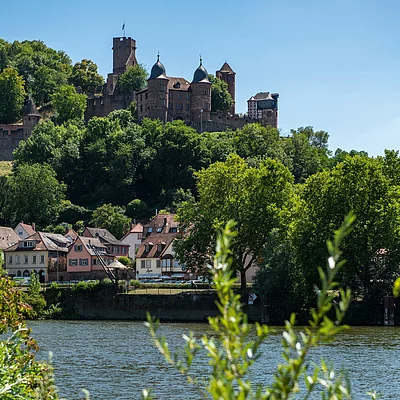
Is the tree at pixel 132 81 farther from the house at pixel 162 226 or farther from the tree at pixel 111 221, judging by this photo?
the house at pixel 162 226

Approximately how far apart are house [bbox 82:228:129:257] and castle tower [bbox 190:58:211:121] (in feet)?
128

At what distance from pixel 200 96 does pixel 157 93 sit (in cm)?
636

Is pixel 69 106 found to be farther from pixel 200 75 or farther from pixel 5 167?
pixel 200 75

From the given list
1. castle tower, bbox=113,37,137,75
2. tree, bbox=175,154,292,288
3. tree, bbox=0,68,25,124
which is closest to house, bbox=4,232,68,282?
tree, bbox=175,154,292,288

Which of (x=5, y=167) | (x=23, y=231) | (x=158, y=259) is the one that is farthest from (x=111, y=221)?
(x=5, y=167)

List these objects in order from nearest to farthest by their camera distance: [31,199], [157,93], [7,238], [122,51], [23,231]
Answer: [7,238]
[23,231]
[31,199]
[157,93]
[122,51]

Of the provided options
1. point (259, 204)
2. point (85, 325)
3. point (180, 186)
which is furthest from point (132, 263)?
point (85, 325)

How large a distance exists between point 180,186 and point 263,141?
1523 cm

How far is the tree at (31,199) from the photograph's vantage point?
12269cm

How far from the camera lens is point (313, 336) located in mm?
8586

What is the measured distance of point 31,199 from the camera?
405ft

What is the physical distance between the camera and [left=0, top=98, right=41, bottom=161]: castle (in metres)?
157

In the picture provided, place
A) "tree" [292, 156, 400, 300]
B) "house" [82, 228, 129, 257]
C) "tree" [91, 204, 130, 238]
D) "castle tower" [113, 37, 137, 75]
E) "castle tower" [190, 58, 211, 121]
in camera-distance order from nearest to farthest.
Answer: "tree" [292, 156, 400, 300]
"house" [82, 228, 129, 257]
"tree" [91, 204, 130, 238]
"castle tower" [190, 58, 211, 121]
"castle tower" [113, 37, 137, 75]

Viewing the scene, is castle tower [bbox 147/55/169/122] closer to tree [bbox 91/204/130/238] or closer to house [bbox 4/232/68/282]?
tree [bbox 91/204/130/238]
